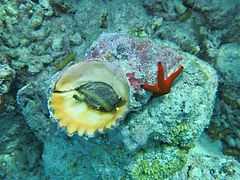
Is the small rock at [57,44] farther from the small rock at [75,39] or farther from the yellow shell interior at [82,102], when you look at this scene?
the yellow shell interior at [82,102]

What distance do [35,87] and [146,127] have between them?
104cm

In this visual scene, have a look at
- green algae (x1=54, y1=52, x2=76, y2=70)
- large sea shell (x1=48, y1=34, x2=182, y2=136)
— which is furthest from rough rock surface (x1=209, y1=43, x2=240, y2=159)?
green algae (x1=54, y1=52, x2=76, y2=70)

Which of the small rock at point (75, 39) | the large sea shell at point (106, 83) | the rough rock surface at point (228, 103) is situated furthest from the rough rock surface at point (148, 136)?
the small rock at point (75, 39)

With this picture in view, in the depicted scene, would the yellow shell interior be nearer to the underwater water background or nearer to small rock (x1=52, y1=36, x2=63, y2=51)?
the underwater water background

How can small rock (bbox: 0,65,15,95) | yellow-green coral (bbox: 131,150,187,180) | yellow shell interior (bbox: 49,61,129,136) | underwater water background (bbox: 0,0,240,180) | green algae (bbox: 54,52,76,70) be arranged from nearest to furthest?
yellow shell interior (bbox: 49,61,129,136) → underwater water background (bbox: 0,0,240,180) → yellow-green coral (bbox: 131,150,187,180) → small rock (bbox: 0,65,15,95) → green algae (bbox: 54,52,76,70)

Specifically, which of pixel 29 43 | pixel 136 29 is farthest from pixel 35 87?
pixel 136 29

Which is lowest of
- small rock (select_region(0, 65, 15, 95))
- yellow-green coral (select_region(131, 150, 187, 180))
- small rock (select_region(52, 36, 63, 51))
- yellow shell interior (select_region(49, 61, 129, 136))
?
yellow-green coral (select_region(131, 150, 187, 180))

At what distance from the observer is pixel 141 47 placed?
2.42 meters

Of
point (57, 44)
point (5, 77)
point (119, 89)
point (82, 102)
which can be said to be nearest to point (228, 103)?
point (119, 89)

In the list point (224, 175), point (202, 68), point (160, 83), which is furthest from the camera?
point (224, 175)

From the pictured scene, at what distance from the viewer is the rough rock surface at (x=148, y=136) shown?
7.82 ft

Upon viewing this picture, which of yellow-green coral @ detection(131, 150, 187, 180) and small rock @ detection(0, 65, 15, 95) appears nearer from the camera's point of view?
yellow-green coral @ detection(131, 150, 187, 180)

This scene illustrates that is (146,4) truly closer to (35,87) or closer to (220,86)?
(220,86)

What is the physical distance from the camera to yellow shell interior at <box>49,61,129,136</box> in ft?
7.31
